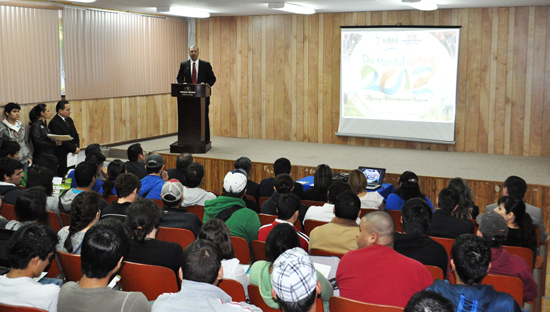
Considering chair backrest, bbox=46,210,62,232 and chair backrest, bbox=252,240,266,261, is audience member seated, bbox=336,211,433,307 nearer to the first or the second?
chair backrest, bbox=252,240,266,261

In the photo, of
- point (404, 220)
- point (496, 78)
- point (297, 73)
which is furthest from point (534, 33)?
point (404, 220)

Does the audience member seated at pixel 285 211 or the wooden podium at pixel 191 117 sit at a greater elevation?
the wooden podium at pixel 191 117

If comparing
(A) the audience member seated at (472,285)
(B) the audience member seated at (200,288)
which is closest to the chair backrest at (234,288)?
(B) the audience member seated at (200,288)

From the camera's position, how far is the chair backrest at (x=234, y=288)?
99.5 inches

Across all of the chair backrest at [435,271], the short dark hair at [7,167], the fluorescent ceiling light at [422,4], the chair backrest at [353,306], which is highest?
the fluorescent ceiling light at [422,4]

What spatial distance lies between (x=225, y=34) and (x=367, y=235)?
8473 millimetres

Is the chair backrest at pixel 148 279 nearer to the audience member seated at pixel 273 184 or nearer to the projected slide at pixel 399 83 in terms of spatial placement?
the audience member seated at pixel 273 184

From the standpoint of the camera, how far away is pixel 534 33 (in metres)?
8.39

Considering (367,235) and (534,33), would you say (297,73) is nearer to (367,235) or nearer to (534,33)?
(534,33)

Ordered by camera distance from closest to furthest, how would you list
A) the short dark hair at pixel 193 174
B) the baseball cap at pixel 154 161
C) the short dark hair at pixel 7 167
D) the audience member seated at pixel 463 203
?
the audience member seated at pixel 463 203
the short dark hair at pixel 193 174
the short dark hair at pixel 7 167
the baseball cap at pixel 154 161

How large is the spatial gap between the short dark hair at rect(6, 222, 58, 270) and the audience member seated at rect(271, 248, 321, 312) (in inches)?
47.9

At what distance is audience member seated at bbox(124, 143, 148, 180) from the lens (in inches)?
225

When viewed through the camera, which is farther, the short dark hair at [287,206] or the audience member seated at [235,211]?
the audience member seated at [235,211]

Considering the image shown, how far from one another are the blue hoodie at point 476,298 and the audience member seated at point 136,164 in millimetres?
4140
